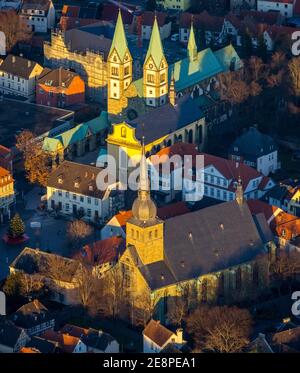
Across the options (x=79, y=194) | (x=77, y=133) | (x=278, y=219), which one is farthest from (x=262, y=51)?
(x=278, y=219)

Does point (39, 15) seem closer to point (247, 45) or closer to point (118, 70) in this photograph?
point (247, 45)

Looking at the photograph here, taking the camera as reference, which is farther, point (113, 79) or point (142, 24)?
point (142, 24)

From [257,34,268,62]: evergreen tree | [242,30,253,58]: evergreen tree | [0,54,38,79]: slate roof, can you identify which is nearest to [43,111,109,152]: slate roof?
[0,54,38,79]: slate roof

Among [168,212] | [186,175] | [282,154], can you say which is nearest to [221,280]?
[168,212]

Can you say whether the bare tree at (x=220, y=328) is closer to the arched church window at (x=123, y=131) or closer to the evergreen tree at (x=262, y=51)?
the arched church window at (x=123, y=131)

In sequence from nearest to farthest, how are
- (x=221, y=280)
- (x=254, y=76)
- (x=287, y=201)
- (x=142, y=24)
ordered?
(x=221, y=280) → (x=287, y=201) → (x=254, y=76) → (x=142, y=24)

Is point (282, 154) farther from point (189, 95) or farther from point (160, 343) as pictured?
point (160, 343)
